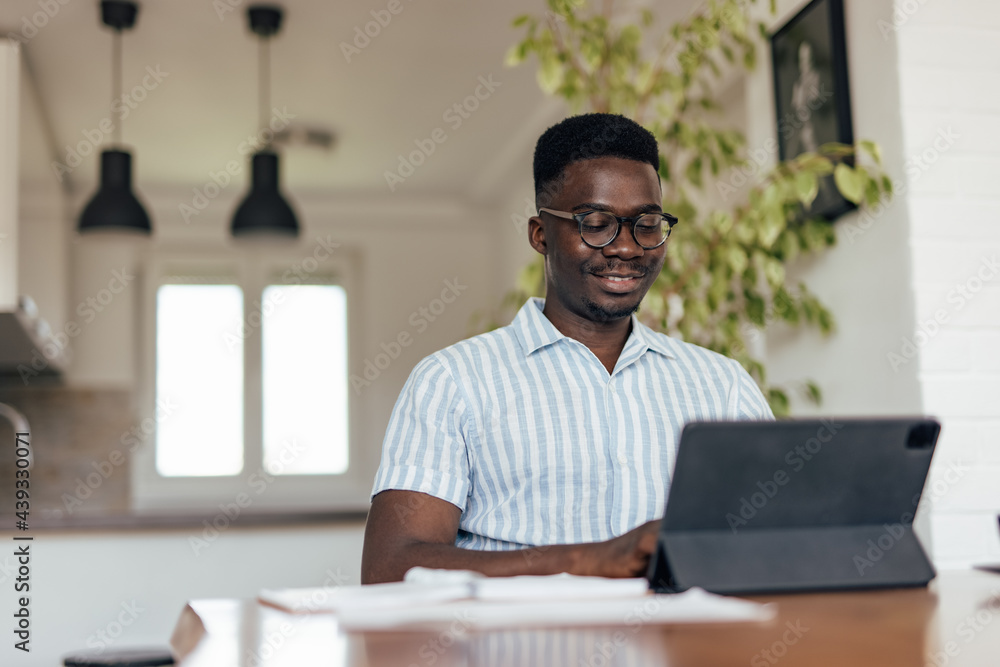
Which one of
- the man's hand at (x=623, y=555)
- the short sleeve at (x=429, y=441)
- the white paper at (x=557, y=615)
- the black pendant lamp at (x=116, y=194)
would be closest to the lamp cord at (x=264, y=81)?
the black pendant lamp at (x=116, y=194)

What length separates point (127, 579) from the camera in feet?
8.55

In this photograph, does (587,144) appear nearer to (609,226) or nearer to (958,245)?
(609,226)

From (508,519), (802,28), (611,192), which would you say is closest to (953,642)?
(508,519)

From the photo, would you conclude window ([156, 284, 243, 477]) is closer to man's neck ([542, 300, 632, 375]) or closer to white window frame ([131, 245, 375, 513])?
white window frame ([131, 245, 375, 513])

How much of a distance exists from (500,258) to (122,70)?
2823mm

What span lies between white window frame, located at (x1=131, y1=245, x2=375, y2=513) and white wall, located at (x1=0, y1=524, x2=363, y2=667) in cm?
335

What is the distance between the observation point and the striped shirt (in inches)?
55.2

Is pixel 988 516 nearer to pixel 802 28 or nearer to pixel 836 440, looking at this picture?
pixel 802 28

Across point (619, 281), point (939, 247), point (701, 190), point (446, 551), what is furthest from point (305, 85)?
point (446, 551)

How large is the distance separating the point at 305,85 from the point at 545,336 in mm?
3241

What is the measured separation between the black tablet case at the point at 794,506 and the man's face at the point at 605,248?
62 centimetres

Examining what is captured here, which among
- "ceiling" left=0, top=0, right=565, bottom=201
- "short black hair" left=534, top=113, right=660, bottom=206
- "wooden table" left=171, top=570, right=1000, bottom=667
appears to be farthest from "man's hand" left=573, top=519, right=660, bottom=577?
"ceiling" left=0, top=0, right=565, bottom=201

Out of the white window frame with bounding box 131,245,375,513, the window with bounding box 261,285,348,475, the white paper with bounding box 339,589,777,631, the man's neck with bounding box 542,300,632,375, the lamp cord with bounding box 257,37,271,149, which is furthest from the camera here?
the window with bounding box 261,285,348,475

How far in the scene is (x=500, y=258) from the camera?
6.45 meters
